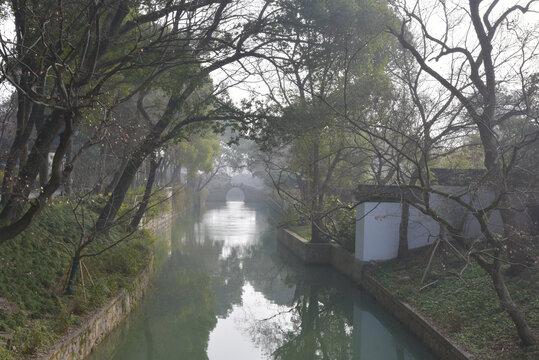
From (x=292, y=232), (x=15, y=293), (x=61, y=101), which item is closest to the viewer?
(x=61, y=101)

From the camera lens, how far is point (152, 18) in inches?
299

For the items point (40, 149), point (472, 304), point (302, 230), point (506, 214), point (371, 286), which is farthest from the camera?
point (302, 230)

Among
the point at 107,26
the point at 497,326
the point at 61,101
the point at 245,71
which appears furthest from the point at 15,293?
the point at 497,326

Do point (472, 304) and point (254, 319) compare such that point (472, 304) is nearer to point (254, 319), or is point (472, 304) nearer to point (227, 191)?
point (254, 319)

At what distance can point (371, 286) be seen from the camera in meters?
10.2

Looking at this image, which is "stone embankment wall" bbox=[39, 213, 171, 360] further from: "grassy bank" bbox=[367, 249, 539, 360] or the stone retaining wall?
"grassy bank" bbox=[367, 249, 539, 360]

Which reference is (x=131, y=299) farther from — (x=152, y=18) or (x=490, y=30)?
(x=490, y=30)

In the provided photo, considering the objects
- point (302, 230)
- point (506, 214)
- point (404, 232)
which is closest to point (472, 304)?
point (506, 214)

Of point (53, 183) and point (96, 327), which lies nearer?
point (53, 183)

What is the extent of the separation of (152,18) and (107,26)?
0.73 metres

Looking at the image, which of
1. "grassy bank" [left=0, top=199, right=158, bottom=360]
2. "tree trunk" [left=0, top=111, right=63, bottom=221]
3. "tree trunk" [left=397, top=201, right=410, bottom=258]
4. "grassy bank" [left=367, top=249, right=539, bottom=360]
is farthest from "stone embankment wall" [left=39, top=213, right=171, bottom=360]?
"tree trunk" [left=397, top=201, right=410, bottom=258]

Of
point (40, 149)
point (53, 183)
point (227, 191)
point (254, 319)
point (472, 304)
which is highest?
point (40, 149)

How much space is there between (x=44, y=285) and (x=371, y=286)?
263 inches

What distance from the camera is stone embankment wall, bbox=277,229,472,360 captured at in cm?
626
